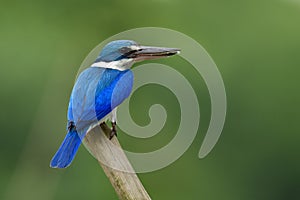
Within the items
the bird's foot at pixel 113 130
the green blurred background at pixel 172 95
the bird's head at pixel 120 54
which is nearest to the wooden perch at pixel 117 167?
the bird's foot at pixel 113 130

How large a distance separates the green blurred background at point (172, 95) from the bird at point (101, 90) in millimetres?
2529

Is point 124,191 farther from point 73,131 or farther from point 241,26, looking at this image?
point 241,26

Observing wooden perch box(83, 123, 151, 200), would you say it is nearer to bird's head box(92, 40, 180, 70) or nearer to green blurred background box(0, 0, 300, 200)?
bird's head box(92, 40, 180, 70)

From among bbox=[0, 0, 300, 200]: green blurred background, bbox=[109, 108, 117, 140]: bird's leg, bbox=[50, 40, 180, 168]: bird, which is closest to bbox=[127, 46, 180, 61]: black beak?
bbox=[50, 40, 180, 168]: bird

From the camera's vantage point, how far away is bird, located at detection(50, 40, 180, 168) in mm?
1722

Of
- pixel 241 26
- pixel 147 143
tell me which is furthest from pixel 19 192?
pixel 241 26

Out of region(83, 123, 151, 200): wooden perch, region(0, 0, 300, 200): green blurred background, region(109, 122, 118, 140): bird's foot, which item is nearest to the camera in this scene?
region(83, 123, 151, 200): wooden perch

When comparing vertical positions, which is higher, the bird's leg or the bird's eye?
the bird's eye

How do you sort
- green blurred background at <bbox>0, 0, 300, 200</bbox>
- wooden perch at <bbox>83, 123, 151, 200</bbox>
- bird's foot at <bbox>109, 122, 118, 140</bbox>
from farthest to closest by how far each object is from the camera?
green blurred background at <bbox>0, 0, 300, 200</bbox> → bird's foot at <bbox>109, 122, 118, 140</bbox> → wooden perch at <bbox>83, 123, 151, 200</bbox>

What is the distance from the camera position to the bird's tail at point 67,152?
168 cm

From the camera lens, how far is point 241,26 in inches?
251

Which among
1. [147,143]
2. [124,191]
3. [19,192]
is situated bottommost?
[19,192]

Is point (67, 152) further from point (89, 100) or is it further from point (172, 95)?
point (172, 95)

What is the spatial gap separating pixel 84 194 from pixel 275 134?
1.96 metres
